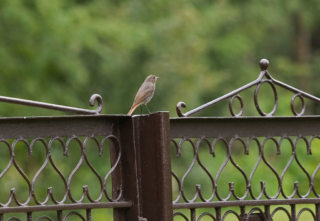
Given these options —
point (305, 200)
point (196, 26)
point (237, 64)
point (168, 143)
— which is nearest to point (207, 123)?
point (168, 143)

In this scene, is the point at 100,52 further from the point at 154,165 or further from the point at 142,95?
the point at 154,165

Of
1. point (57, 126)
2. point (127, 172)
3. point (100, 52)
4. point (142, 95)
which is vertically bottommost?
point (127, 172)

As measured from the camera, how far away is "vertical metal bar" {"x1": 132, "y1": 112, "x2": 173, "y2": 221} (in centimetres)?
302

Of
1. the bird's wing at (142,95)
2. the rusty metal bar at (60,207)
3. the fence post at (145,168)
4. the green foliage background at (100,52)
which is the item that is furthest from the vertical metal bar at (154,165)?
the green foliage background at (100,52)

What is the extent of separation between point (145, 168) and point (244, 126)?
26.0 inches

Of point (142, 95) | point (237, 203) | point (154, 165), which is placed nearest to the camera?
point (154, 165)

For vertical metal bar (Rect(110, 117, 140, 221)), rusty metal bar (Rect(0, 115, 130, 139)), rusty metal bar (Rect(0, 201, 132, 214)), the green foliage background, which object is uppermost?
the green foliage background

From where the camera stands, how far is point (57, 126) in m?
2.99

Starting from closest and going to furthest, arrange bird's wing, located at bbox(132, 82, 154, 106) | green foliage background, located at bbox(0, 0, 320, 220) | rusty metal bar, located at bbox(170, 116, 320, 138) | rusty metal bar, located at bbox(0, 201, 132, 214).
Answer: rusty metal bar, located at bbox(0, 201, 132, 214), rusty metal bar, located at bbox(170, 116, 320, 138), bird's wing, located at bbox(132, 82, 154, 106), green foliage background, located at bbox(0, 0, 320, 220)

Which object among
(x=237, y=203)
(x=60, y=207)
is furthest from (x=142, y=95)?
(x=60, y=207)

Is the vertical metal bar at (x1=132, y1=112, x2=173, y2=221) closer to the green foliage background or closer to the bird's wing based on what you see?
the bird's wing

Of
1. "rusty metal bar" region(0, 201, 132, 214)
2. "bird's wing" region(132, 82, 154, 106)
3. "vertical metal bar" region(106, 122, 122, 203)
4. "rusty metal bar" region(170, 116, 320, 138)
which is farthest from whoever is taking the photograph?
"bird's wing" region(132, 82, 154, 106)

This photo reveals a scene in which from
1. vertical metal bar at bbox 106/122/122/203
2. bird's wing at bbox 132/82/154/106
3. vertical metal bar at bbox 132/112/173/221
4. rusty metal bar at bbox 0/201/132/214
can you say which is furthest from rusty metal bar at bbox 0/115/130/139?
bird's wing at bbox 132/82/154/106

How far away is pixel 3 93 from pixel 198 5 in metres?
10.6
